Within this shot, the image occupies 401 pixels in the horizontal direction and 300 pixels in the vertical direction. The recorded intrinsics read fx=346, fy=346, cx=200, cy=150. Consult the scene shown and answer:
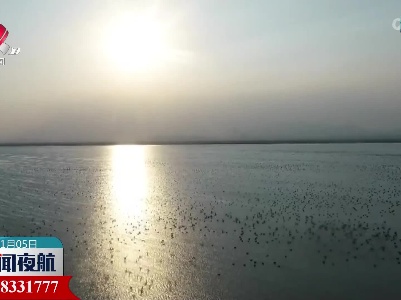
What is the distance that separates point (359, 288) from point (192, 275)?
9720mm

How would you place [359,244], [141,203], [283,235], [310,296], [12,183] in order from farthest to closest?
[12,183] → [141,203] → [283,235] → [359,244] → [310,296]

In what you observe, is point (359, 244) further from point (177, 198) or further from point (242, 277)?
point (177, 198)

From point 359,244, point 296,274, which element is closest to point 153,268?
point 296,274

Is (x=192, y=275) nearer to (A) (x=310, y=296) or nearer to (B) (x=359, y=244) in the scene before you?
(A) (x=310, y=296)

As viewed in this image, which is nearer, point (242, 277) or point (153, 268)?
point (242, 277)

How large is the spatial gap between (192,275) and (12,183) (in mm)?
56781

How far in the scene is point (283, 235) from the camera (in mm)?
29719

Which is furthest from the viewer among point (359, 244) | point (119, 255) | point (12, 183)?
point (12, 183)

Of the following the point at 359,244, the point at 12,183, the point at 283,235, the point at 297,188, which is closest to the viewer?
the point at 359,244

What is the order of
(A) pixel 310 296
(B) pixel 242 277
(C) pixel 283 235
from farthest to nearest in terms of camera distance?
(C) pixel 283 235, (B) pixel 242 277, (A) pixel 310 296

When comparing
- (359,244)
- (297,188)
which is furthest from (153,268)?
(297,188)

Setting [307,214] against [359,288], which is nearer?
[359,288]

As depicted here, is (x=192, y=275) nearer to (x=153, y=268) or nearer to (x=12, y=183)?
(x=153, y=268)

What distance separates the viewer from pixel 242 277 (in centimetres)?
2123
